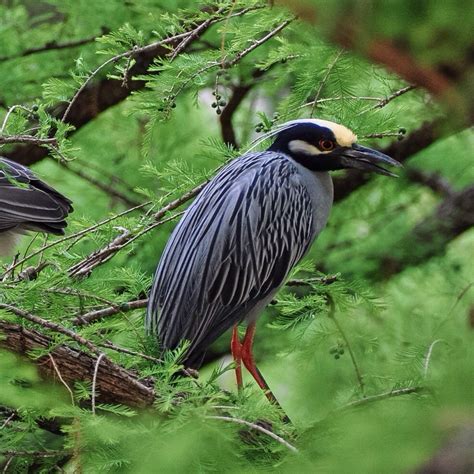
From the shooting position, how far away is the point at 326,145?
139 inches

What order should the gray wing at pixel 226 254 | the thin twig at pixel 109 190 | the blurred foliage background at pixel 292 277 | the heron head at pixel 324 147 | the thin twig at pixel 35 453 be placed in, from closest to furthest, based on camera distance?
1. the blurred foliage background at pixel 292 277
2. the thin twig at pixel 35 453
3. the gray wing at pixel 226 254
4. the heron head at pixel 324 147
5. the thin twig at pixel 109 190

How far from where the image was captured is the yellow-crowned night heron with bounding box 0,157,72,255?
381cm

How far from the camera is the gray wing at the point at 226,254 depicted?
3248 millimetres

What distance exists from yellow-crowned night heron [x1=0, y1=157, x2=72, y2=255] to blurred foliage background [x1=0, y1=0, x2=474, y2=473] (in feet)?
0.49

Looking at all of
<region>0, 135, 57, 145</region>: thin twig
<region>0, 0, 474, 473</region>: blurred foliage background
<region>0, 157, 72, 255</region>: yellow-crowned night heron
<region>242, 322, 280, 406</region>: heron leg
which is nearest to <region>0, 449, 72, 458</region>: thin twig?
<region>0, 0, 474, 473</region>: blurred foliage background

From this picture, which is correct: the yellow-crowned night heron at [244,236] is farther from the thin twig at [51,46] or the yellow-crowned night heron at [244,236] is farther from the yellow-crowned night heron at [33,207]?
the thin twig at [51,46]

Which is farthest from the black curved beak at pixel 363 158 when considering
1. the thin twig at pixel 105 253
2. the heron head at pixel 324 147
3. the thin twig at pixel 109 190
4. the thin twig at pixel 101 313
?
the thin twig at pixel 109 190

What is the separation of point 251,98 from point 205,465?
464 centimetres

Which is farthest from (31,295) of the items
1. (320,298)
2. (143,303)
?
(320,298)

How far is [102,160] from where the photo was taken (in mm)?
5473

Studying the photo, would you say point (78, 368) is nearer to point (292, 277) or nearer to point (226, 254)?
point (226, 254)

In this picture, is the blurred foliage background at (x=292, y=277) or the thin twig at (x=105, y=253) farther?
the thin twig at (x=105, y=253)

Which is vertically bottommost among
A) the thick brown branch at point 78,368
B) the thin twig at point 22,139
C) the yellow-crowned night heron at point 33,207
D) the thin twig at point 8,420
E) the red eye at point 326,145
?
the yellow-crowned night heron at point 33,207

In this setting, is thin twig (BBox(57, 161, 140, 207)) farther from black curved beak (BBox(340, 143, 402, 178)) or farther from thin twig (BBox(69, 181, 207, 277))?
thin twig (BBox(69, 181, 207, 277))
